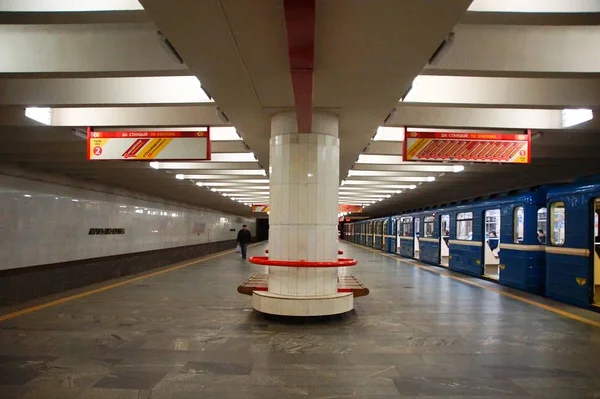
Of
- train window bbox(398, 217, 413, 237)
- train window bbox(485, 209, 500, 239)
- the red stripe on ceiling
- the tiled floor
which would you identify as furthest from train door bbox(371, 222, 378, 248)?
the red stripe on ceiling

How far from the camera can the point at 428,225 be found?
18.3m

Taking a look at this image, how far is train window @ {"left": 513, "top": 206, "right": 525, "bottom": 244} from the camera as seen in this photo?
1066cm

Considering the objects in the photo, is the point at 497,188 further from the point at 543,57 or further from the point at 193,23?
the point at 193,23

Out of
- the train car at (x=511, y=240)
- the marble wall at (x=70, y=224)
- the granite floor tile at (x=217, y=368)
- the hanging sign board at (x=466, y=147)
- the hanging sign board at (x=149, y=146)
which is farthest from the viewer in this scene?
the train car at (x=511, y=240)

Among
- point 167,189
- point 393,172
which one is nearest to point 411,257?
point 393,172

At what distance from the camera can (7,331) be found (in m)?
6.07

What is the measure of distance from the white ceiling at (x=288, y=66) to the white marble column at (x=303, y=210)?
0.45 metres

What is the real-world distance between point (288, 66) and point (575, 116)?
14.9 feet

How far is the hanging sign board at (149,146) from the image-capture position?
22.5ft

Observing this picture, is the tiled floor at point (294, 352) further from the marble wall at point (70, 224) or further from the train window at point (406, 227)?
the train window at point (406, 227)

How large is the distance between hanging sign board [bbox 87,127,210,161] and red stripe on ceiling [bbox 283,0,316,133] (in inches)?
116

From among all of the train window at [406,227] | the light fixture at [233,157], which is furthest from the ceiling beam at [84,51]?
the train window at [406,227]

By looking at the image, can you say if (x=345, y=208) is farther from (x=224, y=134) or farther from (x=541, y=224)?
(x=224, y=134)

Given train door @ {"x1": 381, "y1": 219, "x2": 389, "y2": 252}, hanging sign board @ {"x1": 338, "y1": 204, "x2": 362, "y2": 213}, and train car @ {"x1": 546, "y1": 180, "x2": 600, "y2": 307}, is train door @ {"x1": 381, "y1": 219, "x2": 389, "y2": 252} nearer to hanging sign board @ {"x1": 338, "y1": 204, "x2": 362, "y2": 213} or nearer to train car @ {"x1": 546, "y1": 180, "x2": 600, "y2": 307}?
hanging sign board @ {"x1": 338, "y1": 204, "x2": 362, "y2": 213}
